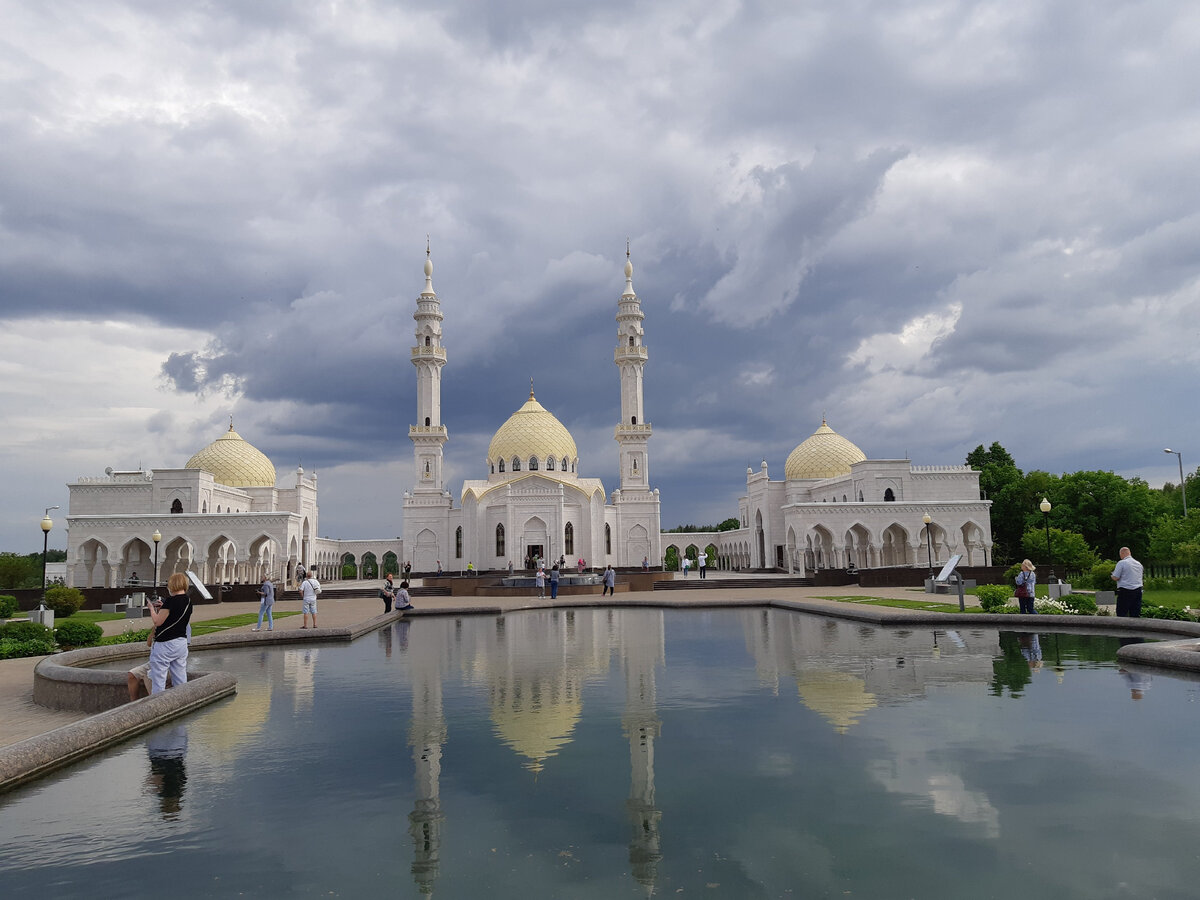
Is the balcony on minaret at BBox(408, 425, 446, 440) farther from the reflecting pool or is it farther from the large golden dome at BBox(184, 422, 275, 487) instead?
the reflecting pool

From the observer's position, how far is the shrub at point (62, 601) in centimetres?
2553

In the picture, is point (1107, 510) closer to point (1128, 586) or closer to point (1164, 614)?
point (1164, 614)

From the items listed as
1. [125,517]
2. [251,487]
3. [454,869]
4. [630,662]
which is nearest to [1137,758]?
[454,869]

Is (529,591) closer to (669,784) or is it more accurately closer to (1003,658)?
(1003,658)

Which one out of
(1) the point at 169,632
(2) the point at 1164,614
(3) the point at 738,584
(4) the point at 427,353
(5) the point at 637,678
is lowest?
(5) the point at 637,678

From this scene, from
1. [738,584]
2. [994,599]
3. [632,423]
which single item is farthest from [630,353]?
[994,599]

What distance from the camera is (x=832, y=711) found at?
834cm

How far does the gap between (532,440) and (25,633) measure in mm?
38490

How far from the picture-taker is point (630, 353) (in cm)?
5122

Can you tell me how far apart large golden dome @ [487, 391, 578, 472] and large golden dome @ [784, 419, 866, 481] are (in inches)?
557

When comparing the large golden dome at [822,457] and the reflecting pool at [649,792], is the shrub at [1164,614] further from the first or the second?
the large golden dome at [822,457]

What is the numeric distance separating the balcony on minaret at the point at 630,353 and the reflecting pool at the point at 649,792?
41.2 meters

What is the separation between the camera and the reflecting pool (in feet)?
14.9

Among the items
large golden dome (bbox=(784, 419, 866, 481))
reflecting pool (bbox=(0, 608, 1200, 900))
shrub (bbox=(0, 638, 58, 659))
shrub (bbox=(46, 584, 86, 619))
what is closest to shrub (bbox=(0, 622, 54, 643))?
shrub (bbox=(0, 638, 58, 659))
